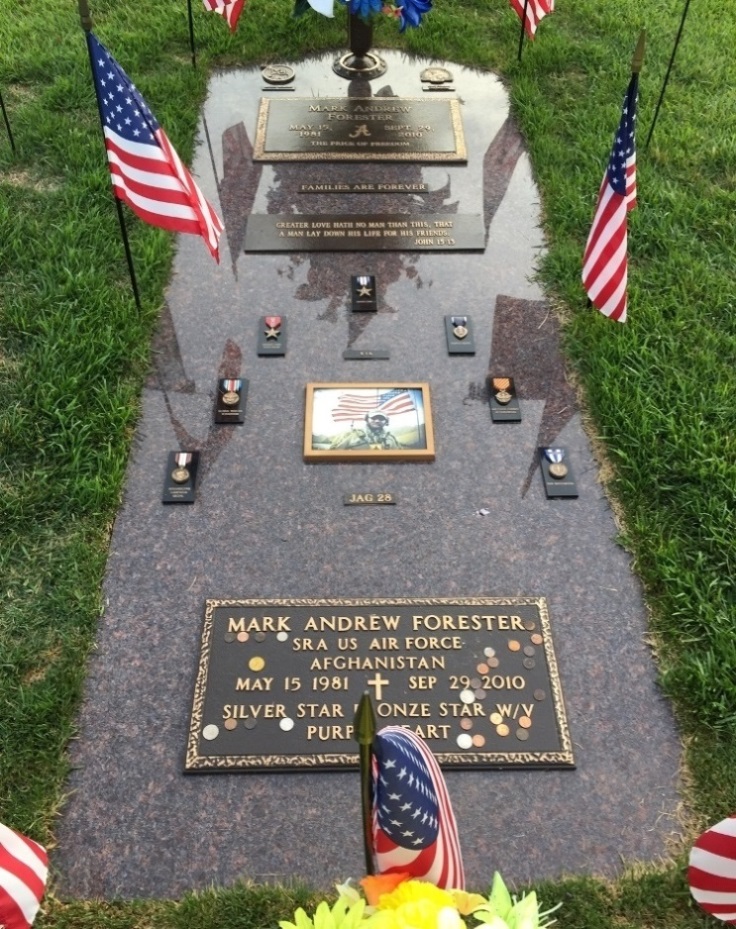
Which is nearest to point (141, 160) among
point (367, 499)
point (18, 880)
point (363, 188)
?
point (367, 499)

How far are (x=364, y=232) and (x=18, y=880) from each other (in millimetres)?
5305

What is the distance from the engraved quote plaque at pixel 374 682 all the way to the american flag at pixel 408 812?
5.04 ft

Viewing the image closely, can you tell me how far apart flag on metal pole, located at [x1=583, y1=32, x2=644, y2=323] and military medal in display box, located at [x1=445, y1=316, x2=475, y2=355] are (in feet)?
2.97

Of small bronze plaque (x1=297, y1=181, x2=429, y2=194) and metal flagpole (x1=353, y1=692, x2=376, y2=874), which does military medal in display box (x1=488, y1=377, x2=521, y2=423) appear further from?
metal flagpole (x1=353, y1=692, x2=376, y2=874)

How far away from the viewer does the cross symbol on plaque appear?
4320mm

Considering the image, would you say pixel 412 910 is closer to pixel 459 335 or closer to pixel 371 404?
pixel 371 404

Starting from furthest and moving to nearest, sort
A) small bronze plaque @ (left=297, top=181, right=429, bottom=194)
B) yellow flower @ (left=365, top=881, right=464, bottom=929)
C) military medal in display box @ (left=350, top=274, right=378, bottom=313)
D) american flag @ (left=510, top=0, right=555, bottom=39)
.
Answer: american flag @ (left=510, top=0, right=555, bottom=39) < small bronze plaque @ (left=297, top=181, right=429, bottom=194) < military medal in display box @ (left=350, top=274, right=378, bottom=313) < yellow flower @ (left=365, top=881, right=464, bottom=929)

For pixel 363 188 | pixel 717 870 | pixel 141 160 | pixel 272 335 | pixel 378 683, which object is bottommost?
pixel 378 683

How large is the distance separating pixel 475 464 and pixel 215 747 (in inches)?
93.9

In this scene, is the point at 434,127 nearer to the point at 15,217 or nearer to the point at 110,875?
the point at 15,217

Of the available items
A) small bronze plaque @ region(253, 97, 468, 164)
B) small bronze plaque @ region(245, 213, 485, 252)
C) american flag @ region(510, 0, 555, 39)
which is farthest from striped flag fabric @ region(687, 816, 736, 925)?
american flag @ region(510, 0, 555, 39)

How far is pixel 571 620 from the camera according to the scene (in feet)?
15.5

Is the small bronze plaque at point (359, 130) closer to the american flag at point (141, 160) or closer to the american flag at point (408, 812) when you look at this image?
the american flag at point (141, 160)

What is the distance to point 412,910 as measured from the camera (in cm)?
184
